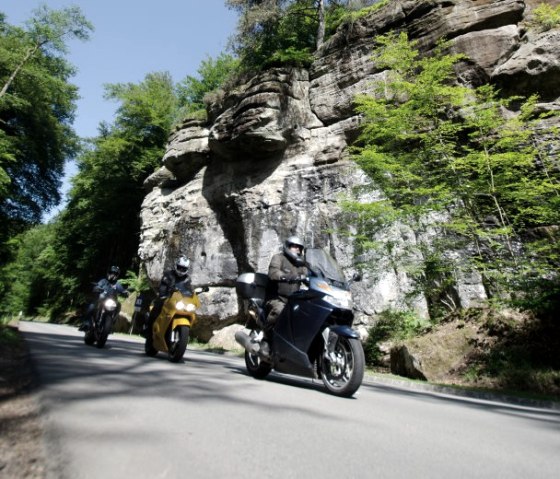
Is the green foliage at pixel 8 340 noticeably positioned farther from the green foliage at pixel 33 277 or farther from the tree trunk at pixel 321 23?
the green foliage at pixel 33 277

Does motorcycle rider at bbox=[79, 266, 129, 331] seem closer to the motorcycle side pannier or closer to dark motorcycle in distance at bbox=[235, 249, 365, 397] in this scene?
the motorcycle side pannier

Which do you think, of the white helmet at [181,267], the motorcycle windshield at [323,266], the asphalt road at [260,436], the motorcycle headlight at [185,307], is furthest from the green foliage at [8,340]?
the motorcycle windshield at [323,266]

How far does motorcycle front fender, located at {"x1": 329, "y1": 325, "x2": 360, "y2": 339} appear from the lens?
4.16 metres

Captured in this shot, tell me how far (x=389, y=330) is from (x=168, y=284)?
7157 mm

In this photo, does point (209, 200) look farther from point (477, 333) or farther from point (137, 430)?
point (137, 430)

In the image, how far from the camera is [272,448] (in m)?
2.14

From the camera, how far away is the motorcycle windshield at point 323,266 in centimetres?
473

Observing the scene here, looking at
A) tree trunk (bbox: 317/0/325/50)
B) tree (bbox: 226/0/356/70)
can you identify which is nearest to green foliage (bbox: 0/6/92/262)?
tree (bbox: 226/0/356/70)

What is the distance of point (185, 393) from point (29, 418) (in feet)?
4.46

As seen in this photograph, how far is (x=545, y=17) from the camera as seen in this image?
14875 mm

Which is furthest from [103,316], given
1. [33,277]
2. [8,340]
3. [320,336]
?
[33,277]

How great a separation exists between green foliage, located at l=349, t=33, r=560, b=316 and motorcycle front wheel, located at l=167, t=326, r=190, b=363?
6164mm

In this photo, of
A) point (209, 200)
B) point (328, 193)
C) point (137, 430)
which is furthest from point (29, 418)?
point (209, 200)

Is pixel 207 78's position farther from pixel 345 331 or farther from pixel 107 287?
pixel 345 331
